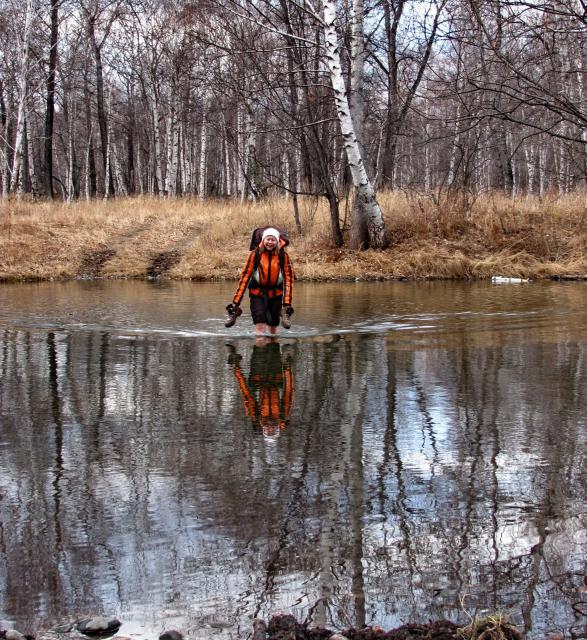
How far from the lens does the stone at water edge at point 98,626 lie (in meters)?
3.25

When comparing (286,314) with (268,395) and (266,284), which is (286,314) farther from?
(268,395)

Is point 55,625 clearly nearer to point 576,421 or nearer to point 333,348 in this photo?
point 576,421

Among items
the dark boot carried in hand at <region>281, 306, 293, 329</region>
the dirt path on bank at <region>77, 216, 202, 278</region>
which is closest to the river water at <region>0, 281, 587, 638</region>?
the dark boot carried in hand at <region>281, 306, 293, 329</region>

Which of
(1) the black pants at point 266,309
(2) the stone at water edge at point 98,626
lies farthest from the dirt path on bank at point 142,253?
(2) the stone at water edge at point 98,626

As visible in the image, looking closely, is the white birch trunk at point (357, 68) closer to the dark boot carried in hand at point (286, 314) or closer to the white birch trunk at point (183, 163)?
the dark boot carried in hand at point (286, 314)

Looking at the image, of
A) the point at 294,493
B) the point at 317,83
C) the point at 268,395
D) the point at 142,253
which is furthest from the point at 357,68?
the point at 294,493

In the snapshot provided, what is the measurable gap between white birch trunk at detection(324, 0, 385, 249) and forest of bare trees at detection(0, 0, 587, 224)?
42 mm

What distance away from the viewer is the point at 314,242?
78.4ft

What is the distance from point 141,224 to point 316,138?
8.81 meters

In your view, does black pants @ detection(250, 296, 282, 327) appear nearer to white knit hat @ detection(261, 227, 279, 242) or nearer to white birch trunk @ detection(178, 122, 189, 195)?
white knit hat @ detection(261, 227, 279, 242)

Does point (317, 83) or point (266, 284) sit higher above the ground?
point (317, 83)

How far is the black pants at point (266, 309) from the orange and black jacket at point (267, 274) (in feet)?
0.25

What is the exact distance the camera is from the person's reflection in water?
686 centimetres

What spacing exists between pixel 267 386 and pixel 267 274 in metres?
3.58
